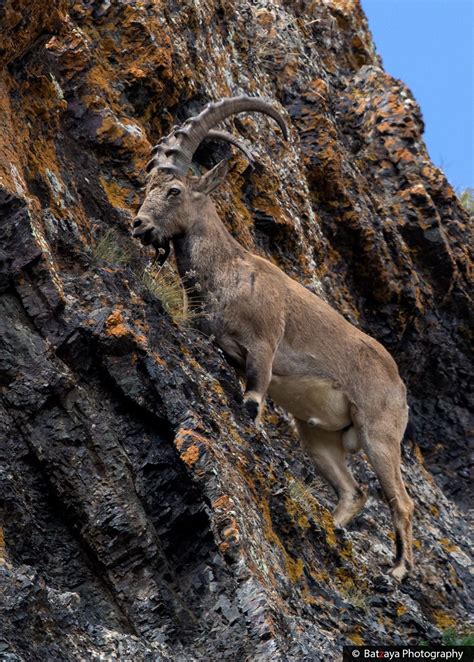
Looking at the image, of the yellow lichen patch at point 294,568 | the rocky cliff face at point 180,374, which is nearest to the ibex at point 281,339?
the rocky cliff face at point 180,374

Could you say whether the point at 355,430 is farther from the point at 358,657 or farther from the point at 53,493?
the point at 53,493

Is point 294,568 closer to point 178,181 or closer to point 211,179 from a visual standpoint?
point 178,181

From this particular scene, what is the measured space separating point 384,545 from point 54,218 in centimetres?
479

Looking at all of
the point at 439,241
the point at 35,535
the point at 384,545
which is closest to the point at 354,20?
the point at 439,241

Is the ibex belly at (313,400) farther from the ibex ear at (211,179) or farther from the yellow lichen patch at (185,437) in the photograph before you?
the yellow lichen patch at (185,437)

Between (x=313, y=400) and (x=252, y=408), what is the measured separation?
1.50 m

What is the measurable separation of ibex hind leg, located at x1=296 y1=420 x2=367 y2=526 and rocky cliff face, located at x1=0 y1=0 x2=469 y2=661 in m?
0.29

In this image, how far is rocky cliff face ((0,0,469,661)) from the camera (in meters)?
5.53

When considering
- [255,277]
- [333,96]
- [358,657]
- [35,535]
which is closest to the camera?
[35,535]

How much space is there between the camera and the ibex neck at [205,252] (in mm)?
8945

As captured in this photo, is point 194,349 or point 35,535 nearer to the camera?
point 35,535

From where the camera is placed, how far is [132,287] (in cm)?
728

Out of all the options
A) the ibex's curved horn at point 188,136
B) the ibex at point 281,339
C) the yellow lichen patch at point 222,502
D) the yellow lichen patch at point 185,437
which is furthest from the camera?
the ibex's curved horn at point 188,136

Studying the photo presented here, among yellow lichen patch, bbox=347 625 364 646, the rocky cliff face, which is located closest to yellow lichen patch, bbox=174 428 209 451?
the rocky cliff face
